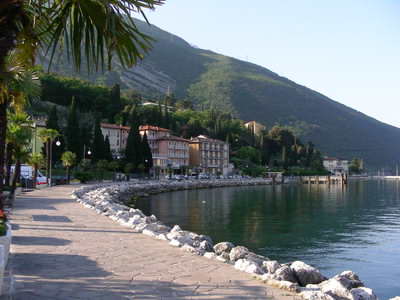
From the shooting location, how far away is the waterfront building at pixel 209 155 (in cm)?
10512

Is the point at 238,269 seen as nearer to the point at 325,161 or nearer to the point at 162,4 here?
the point at 162,4

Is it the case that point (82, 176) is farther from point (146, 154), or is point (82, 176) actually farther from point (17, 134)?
point (17, 134)

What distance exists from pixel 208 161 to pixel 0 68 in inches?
4065

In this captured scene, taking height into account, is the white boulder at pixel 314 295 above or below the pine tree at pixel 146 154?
below

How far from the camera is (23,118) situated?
26.8 m

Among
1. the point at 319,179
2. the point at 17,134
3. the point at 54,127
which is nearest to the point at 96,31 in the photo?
the point at 17,134

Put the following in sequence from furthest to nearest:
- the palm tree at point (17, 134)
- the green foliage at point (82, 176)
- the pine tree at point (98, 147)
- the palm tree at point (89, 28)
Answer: the pine tree at point (98, 147) < the green foliage at point (82, 176) < the palm tree at point (17, 134) < the palm tree at point (89, 28)

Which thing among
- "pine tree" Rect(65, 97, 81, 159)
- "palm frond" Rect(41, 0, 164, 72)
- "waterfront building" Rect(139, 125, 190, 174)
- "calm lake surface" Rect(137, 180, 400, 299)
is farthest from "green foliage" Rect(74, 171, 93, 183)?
"palm frond" Rect(41, 0, 164, 72)

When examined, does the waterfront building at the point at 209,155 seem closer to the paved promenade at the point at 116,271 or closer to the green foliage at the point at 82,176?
the green foliage at the point at 82,176

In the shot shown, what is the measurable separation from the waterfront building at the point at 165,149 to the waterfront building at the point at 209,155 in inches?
174

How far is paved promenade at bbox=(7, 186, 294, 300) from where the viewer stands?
6.03 m

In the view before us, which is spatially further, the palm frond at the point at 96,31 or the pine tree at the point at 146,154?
the pine tree at the point at 146,154

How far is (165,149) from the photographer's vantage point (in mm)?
93250

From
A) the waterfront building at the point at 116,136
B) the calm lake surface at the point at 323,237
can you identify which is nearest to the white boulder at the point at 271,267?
the calm lake surface at the point at 323,237
